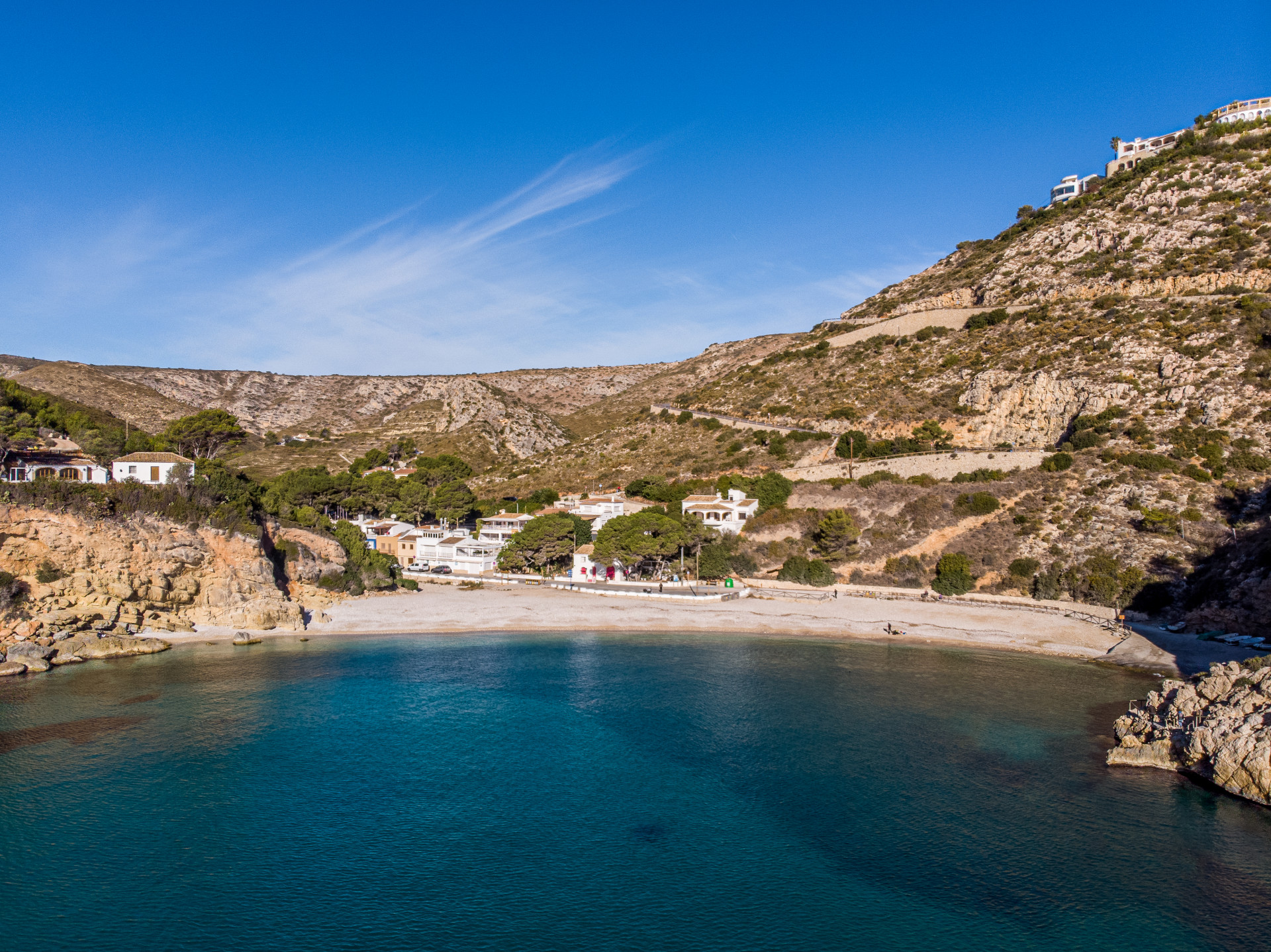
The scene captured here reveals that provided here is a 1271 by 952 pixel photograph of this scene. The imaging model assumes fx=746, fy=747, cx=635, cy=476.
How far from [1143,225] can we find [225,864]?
7618 cm

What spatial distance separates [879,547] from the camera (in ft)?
144

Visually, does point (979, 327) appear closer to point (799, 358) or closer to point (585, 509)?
point (799, 358)

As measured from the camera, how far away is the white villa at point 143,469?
1451 inches

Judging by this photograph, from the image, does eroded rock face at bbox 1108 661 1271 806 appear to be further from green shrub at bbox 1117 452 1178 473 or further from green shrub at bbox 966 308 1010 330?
green shrub at bbox 966 308 1010 330

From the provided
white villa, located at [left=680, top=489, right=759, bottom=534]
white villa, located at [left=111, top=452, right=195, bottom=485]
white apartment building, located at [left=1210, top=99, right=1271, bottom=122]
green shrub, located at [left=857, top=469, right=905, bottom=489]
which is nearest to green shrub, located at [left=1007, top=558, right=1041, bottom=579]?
green shrub, located at [left=857, top=469, right=905, bottom=489]

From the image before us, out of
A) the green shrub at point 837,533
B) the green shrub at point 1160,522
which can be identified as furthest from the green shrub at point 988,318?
the green shrub at point 1160,522

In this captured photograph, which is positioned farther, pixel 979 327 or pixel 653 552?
pixel 979 327

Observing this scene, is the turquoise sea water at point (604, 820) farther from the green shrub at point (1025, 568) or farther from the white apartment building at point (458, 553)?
the white apartment building at point (458, 553)

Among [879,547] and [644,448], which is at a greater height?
[644,448]

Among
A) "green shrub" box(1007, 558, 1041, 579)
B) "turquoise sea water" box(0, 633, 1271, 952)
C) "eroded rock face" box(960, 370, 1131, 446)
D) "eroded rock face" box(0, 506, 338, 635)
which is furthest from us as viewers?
"eroded rock face" box(960, 370, 1131, 446)

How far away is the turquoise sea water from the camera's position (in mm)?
12711

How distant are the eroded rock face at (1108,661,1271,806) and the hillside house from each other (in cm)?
4223

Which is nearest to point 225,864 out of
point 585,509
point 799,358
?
point 585,509

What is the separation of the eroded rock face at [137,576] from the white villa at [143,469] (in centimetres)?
464
